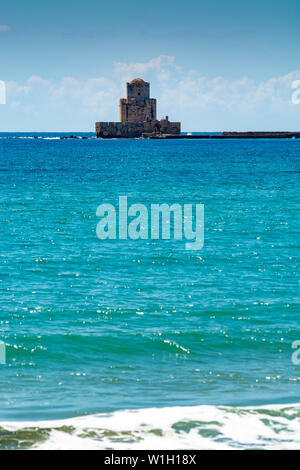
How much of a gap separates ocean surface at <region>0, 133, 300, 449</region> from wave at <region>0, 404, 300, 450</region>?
3cm

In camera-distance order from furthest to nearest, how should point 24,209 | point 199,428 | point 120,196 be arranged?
point 120,196
point 24,209
point 199,428

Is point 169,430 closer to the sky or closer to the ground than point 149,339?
closer to the ground

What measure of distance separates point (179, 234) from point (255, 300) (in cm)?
1218

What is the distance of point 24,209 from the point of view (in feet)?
137

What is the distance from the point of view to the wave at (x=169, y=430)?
1039cm

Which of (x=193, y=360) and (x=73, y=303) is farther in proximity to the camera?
(x=73, y=303)

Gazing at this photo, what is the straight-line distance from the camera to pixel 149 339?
15789 mm

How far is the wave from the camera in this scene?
34.1 feet

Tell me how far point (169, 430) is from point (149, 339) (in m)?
4.91

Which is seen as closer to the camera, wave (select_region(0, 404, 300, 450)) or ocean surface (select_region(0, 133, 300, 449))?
wave (select_region(0, 404, 300, 450))

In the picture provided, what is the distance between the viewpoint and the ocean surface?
36.2 feet

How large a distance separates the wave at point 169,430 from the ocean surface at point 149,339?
3 cm

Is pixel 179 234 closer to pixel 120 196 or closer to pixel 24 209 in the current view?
pixel 24 209
